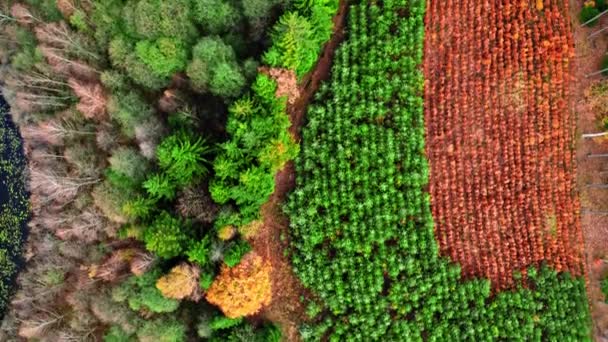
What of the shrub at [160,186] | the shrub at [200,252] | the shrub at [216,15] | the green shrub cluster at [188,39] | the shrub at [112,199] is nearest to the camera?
the shrub at [200,252]

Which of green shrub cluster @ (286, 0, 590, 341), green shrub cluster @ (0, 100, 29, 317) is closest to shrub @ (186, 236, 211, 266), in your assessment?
green shrub cluster @ (286, 0, 590, 341)

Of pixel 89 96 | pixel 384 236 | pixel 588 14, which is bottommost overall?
pixel 384 236

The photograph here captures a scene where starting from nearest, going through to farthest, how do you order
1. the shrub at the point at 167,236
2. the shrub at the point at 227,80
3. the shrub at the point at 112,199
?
the shrub at the point at 227,80
the shrub at the point at 167,236
the shrub at the point at 112,199

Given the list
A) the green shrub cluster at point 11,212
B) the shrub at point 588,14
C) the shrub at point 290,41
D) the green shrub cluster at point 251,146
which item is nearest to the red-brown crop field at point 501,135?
the shrub at point 588,14

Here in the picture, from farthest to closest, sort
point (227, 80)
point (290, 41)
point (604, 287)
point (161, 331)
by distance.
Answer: point (604, 287)
point (161, 331)
point (227, 80)
point (290, 41)

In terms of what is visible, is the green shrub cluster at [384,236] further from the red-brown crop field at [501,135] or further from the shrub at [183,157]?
the shrub at [183,157]

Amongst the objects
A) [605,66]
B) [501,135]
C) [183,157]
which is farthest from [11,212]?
[605,66]

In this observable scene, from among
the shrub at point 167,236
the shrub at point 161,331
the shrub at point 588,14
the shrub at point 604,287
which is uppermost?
the shrub at point 588,14

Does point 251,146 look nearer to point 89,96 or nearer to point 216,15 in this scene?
point 216,15
